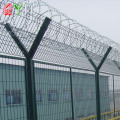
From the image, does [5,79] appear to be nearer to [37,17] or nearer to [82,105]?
[37,17]

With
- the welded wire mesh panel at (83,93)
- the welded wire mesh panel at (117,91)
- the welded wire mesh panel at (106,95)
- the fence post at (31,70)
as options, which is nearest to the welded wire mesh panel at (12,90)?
the fence post at (31,70)

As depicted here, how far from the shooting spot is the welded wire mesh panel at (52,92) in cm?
558

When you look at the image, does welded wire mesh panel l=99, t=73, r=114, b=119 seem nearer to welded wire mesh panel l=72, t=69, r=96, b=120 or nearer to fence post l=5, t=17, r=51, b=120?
welded wire mesh panel l=72, t=69, r=96, b=120

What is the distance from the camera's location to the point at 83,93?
740cm

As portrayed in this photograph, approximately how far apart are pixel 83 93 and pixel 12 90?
295 centimetres

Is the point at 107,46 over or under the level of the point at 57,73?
over

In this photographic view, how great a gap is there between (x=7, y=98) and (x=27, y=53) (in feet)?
2.63

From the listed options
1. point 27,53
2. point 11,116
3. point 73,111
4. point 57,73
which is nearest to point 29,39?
point 27,53

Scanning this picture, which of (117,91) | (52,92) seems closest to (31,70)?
(52,92)

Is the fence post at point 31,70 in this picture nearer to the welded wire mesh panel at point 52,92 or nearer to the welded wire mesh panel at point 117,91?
the welded wire mesh panel at point 52,92

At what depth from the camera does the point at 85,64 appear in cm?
715

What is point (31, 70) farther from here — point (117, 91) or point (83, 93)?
point (117, 91)

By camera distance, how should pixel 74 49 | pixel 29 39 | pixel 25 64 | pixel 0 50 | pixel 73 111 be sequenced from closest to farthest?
pixel 0 50 < pixel 29 39 < pixel 25 64 < pixel 74 49 < pixel 73 111

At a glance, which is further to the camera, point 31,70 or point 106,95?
point 106,95
